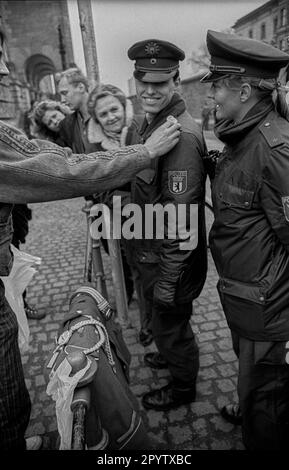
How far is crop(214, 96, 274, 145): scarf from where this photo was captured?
1.65m

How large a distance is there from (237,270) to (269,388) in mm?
684

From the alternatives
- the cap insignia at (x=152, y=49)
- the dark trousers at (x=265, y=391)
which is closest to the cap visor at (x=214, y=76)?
the cap insignia at (x=152, y=49)

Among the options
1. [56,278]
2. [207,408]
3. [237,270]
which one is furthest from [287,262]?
[56,278]

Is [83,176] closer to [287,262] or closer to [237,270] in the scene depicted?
[237,270]

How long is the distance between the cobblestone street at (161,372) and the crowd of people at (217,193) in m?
0.24

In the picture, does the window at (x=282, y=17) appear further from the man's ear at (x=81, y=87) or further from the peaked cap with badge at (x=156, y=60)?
the man's ear at (x=81, y=87)

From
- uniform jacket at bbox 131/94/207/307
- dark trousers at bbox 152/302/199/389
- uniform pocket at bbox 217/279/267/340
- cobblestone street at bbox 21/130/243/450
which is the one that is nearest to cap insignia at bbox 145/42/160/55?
uniform jacket at bbox 131/94/207/307

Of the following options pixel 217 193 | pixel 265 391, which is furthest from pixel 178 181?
pixel 265 391

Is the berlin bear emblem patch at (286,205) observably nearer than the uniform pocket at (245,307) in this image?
Yes

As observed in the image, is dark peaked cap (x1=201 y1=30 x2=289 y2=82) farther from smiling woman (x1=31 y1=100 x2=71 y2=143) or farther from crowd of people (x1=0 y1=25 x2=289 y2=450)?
smiling woman (x1=31 y1=100 x2=71 y2=143)

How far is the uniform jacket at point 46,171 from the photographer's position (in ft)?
4.79

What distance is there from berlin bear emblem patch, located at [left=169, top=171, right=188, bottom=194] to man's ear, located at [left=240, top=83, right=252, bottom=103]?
1.71 feet

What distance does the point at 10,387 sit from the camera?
1888 millimetres

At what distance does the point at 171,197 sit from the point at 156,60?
0.94 m
